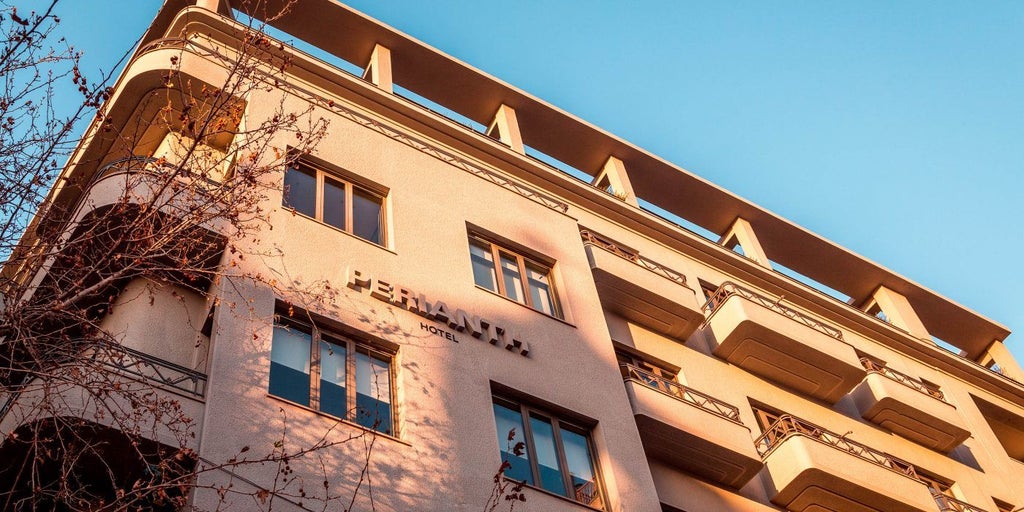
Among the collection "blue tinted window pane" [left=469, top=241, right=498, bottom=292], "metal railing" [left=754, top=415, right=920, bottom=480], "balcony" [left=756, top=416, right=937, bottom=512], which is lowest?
"balcony" [left=756, top=416, right=937, bottom=512]

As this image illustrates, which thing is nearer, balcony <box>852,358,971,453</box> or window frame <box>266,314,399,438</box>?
window frame <box>266,314,399,438</box>

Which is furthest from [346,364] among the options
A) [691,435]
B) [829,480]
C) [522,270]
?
[829,480]

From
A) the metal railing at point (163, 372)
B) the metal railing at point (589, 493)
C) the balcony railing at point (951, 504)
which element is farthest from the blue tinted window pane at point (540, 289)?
the balcony railing at point (951, 504)

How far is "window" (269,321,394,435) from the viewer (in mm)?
13867

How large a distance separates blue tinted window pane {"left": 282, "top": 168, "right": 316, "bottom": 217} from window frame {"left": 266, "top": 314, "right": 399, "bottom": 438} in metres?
2.87

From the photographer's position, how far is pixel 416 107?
22297mm

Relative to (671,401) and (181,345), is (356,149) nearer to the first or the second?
(181,345)

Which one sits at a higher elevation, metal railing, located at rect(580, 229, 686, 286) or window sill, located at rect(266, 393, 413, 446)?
metal railing, located at rect(580, 229, 686, 286)

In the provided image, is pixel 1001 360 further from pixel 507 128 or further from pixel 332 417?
pixel 332 417

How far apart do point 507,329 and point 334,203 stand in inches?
146

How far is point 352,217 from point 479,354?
3456 millimetres

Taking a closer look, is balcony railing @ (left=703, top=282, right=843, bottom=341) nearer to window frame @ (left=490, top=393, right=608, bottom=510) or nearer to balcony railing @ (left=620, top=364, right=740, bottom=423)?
balcony railing @ (left=620, top=364, right=740, bottom=423)

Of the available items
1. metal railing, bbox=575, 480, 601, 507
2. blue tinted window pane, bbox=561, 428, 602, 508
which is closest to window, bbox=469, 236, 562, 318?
blue tinted window pane, bbox=561, 428, 602, 508

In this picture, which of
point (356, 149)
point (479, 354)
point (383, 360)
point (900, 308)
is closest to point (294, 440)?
point (383, 360)
